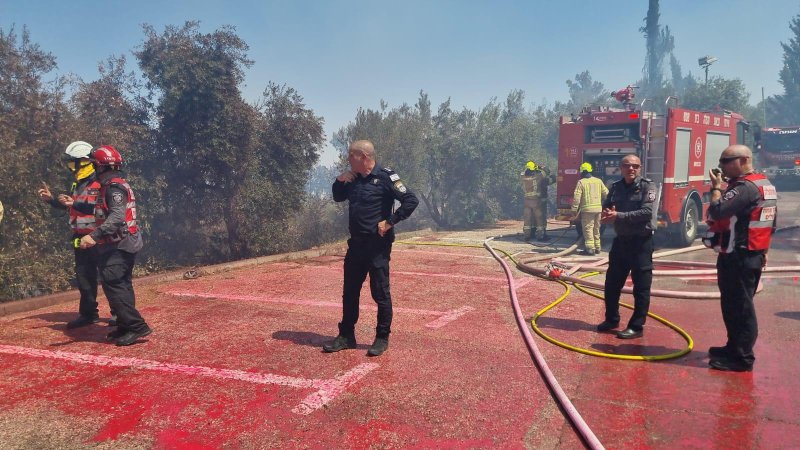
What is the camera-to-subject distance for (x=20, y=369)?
414 cm

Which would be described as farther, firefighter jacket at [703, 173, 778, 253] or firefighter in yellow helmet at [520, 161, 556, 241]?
firefighter in yellow helmet at [520, 161, 556, 241]

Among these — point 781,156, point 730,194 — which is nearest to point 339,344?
point 730,194

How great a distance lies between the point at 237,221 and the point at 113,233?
357 inches

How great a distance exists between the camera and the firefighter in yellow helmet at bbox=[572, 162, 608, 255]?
9.77 metres

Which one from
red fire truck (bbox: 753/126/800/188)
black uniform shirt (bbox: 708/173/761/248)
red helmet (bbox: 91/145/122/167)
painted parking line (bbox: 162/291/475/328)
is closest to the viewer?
black uniform shirt (bbox: 708/173/761/248)

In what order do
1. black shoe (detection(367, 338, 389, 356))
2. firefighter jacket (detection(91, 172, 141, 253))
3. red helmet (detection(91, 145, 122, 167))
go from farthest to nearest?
red helmet (detection(91, 145, 122, 167))
firefighter jacket (detection(91, 172, 141, 253))
black shoe (detection(367, 338, 389, 356))

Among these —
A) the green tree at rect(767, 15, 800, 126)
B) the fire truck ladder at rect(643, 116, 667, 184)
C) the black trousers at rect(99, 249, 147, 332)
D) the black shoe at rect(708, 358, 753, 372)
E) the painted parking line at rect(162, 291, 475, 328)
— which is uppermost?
the green tree at rect(767, 15, 800, 126)

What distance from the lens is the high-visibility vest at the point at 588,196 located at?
978 cm

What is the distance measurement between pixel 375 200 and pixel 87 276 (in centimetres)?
332

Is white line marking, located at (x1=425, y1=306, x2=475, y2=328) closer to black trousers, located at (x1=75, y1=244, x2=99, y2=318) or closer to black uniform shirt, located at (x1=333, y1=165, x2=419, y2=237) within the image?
black uniform shirt, located at (x1=333, y1=165, x2=419, y2=237)

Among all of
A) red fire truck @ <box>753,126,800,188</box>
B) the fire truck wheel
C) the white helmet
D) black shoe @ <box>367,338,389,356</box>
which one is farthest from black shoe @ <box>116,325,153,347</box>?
red fire truck @ <box>753,126,800,188</box>

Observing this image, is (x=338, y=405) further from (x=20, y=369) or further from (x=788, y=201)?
(x=788, y=201)

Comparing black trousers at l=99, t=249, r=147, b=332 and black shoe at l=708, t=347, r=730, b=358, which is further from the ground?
black trousers at l=99, t=249, r=147, b=332

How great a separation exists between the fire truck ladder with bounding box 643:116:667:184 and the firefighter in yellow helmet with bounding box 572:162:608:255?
4.41 feet
